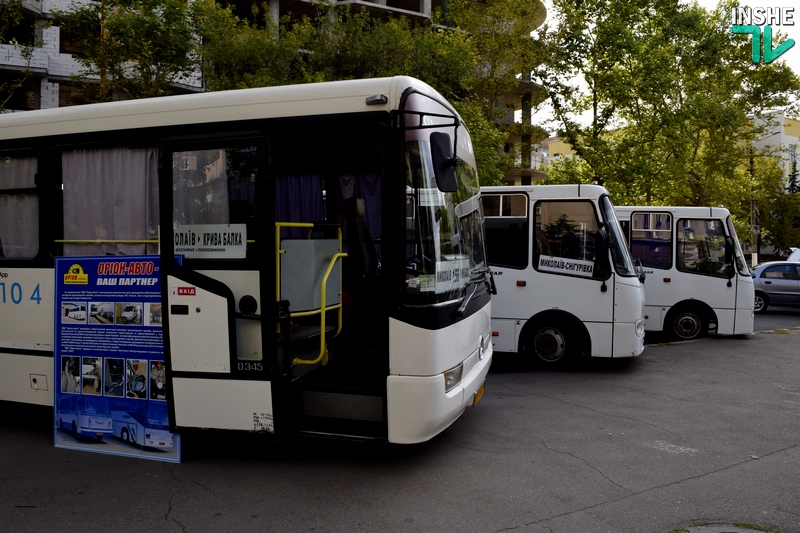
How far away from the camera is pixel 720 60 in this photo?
2664cm

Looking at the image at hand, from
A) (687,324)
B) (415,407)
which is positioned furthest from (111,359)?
(687,324)

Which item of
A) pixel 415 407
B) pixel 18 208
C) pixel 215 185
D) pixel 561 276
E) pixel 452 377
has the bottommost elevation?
pixel 415 407

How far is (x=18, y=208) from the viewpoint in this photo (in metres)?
6.39

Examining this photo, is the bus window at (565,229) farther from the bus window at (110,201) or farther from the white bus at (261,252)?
the bus window at (110,201)

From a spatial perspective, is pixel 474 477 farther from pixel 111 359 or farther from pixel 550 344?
pixel 550 344

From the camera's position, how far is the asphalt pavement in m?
4.60

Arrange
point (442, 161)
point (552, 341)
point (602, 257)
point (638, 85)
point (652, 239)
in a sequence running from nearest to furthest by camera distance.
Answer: point (442, 161) < point (602, 257) < point (552, 341) < point (652, 239) < point (638, 85)

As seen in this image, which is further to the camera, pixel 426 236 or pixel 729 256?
pixel 729 256

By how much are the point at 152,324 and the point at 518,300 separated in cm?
570

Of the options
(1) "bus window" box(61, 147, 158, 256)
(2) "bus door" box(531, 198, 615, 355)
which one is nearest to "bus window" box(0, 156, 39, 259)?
(1) "bus window" box(61, 147, 158, 256)

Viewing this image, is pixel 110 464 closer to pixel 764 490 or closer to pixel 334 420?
pixel 334 420

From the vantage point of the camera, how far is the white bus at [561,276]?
30.6ft

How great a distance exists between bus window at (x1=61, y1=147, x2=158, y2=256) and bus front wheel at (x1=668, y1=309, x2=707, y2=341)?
10325 millimetres

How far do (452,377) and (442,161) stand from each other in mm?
1757
